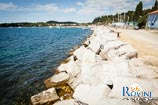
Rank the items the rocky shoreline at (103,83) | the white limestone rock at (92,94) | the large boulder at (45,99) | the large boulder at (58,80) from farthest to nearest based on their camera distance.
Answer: the large boulder at (58,80) → the large boulder at (45,99) → the rocky shoreline at (103,83) → the white limestone rock at (92,94)

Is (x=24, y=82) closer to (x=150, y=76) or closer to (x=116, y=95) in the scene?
(x=116, y=95)

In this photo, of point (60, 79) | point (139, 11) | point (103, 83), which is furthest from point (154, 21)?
point (103, 83)

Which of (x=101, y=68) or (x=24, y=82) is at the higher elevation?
(x=101, y=68)

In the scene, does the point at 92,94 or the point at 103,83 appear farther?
the point at 103,83

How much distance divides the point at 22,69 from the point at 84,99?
10045mm

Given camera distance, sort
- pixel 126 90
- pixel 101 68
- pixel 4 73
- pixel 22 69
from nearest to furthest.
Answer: pixel 126 90, pixel 101 68, pixel 4 73, pixel 22 69

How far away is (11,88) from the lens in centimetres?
955

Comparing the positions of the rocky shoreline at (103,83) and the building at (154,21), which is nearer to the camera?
the rocky shoreline at (103,83)

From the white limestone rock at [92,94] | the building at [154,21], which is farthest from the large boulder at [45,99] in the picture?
the building at [154,21]

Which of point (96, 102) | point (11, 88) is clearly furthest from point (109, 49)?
point (11, 88)

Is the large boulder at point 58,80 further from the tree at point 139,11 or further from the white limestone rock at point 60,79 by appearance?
the tree at point 139,11

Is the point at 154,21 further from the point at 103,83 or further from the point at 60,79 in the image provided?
the point at 103,83

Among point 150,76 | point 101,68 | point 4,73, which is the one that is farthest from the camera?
point 4,73

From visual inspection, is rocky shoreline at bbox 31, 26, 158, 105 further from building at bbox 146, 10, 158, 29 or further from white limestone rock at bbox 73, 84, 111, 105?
building at bbox 146, 10, 158, 29
